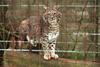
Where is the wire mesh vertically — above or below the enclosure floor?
above

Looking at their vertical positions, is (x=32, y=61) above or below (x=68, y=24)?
below

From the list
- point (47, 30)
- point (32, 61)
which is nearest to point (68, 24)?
point (47, 30)

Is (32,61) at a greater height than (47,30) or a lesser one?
lesser

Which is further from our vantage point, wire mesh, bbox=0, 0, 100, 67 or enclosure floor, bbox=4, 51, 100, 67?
wire mesh, bbox=0, 0, 100, 67

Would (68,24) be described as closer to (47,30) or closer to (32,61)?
(47,30)

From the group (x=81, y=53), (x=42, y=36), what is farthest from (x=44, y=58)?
(x=81, y=53)

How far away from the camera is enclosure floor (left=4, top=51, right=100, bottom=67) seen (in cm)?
239

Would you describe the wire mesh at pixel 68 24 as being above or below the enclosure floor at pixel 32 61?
above

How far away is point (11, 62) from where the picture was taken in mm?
2510

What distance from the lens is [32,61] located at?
2482mm

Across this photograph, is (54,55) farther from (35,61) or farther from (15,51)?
(15,51)

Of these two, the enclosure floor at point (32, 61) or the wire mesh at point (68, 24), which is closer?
the enclosure floor at point (32, 61)

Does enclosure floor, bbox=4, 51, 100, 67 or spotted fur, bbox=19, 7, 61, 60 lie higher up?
spotted fur, bbox=19, 7, 61, 60

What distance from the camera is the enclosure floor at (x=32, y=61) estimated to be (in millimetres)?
2395
